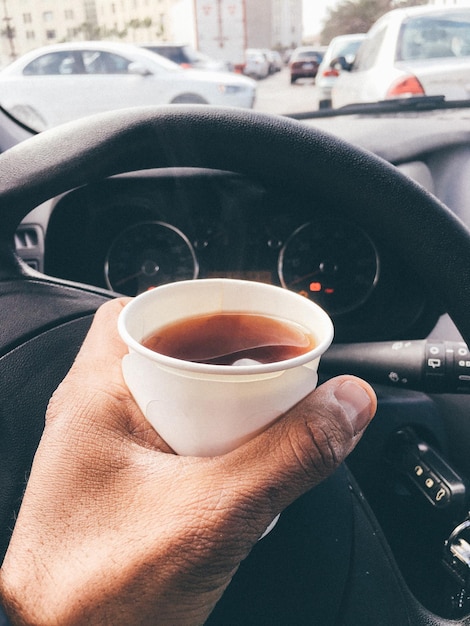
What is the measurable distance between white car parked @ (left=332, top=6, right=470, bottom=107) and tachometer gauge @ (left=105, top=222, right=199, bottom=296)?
130 centimetres

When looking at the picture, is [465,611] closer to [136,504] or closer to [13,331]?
[136,504]

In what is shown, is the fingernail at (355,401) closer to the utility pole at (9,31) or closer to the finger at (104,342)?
the finger at (104,342)

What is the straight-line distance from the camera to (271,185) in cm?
123

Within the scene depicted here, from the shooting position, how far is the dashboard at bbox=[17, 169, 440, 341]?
6.31ft

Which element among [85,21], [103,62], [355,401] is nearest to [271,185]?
[355,401]

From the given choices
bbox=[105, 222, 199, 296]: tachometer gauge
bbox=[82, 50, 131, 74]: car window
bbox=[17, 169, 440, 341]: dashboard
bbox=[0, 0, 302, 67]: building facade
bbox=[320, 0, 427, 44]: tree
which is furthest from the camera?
bbox=[320, 0, 427, 44]: tree

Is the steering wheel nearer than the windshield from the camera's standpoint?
Yes

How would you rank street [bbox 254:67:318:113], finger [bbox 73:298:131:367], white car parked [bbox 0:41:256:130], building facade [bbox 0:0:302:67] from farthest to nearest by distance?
white car parked [bbox 0:41:256:130] < building facade [bbox 0:0:302:67] < street [bbox 254:67:318:113] < finger [bbox 73:298:131:367]

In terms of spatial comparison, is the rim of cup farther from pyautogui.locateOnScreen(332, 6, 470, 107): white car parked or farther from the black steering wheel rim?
pyautogui.locateOnScreen(332, 6, 470, 107): white car parked

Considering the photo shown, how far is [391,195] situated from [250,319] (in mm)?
369

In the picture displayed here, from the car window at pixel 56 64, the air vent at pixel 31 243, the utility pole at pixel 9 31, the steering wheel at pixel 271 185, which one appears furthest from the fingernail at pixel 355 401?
the car window at pixel 56 64

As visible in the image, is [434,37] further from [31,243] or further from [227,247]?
[31,243]

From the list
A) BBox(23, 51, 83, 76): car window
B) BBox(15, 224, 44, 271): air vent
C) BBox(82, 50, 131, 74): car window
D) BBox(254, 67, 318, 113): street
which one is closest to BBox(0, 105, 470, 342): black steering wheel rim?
BBox(254, 67, 318, 113): street

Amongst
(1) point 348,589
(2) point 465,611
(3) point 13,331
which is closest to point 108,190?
(3) point 13,331
